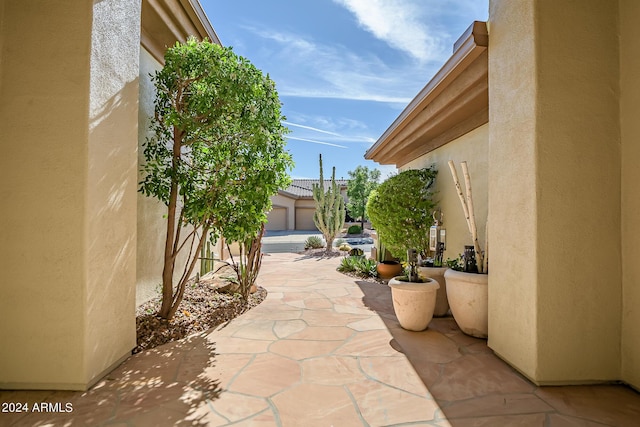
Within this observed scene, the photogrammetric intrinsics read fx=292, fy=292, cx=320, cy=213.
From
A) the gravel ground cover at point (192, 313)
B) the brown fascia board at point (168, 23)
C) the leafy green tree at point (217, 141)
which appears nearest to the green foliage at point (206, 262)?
the gravel ground cover at point (192, 313)

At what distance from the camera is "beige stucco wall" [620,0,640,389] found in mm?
2309

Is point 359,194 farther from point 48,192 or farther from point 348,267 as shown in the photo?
point 48,192

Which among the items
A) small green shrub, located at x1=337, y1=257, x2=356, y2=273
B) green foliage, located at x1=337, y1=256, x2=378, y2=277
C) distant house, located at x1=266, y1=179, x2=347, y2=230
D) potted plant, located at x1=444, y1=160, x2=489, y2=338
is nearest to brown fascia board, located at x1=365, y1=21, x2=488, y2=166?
potted plant, located at x1=444, y1=160, x2=489, y2=338

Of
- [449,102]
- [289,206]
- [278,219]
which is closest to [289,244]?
[449,102]

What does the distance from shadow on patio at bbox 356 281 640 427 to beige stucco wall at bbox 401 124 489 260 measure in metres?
2.24

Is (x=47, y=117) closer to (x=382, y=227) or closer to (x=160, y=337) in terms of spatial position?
(x=160, y=337)

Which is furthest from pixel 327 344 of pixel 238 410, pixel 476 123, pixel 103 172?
pixel 476 123

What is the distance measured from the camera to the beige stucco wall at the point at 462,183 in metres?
4.66

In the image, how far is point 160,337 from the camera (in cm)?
329

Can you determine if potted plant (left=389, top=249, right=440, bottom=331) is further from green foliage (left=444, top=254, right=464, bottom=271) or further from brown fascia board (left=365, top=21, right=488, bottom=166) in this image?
brown fascia board (left=365, top=21, right=488, bottom=166)

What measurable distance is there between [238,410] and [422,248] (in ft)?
15.7

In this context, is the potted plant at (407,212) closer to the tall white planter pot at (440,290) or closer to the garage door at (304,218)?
the tall white planter pot at (440,290)

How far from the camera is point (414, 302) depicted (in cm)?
354

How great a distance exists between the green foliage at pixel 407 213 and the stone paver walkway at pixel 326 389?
246cm
